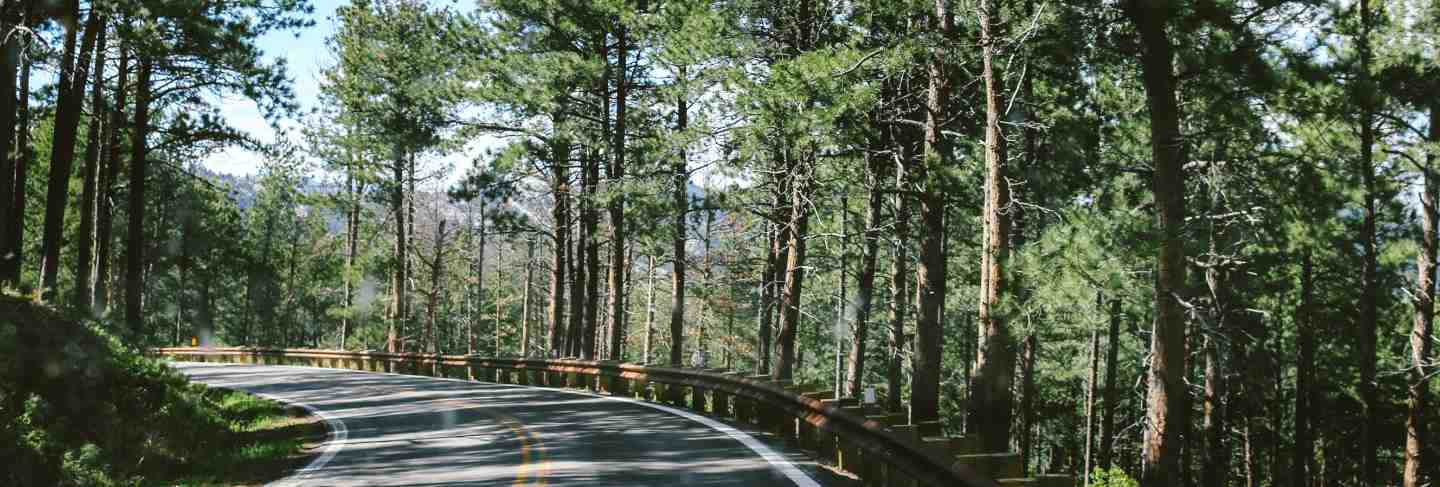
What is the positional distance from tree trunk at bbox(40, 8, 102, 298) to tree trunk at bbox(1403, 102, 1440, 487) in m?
23.1

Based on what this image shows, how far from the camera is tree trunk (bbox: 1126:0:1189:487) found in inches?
411

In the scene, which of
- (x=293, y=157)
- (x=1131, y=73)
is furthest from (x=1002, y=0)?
(x=293, y=157)

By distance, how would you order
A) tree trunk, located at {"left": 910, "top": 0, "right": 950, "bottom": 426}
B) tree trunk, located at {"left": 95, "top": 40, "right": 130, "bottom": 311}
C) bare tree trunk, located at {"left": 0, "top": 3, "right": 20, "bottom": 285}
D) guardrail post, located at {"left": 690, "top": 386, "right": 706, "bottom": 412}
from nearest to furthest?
bare tree trunk, located at {"left": 0, "top": 3, "right": 20, "bottom": 285}
tree trunk, located at {"left": 910, "top": 0, "right": 950, "bottom": 426}
guardrail post, located at {"left": 690, "top": 386, "right": 706, "bottom": 412}
tree trunk, located at {"left": 95, "top": 40, "right": 130, "bottom": 311}

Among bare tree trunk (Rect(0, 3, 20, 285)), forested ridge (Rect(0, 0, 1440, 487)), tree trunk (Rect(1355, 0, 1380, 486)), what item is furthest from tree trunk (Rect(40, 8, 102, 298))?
tree trunk (Rect(1355, 0, 1380, 486))

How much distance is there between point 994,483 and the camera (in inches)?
269

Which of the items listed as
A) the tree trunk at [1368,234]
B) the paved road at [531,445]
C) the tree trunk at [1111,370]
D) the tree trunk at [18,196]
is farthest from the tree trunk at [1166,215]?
the tree trunk at [18,196]

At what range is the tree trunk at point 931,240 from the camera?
14195 mm

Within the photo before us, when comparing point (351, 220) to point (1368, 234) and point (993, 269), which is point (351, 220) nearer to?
point (993, 269)

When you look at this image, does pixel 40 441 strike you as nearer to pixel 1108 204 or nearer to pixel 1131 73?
pixel 1131 73

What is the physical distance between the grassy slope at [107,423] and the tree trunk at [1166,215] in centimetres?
942

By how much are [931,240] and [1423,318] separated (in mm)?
10170

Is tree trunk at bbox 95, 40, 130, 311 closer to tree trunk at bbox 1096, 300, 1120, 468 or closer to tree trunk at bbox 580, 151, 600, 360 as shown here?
tree trunk at bbox 580, 151, 600, 360

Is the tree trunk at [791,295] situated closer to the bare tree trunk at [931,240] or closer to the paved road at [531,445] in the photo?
the paved road at [531,445]

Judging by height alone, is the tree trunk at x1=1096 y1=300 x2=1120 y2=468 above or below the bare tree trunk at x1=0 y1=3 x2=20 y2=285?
below
